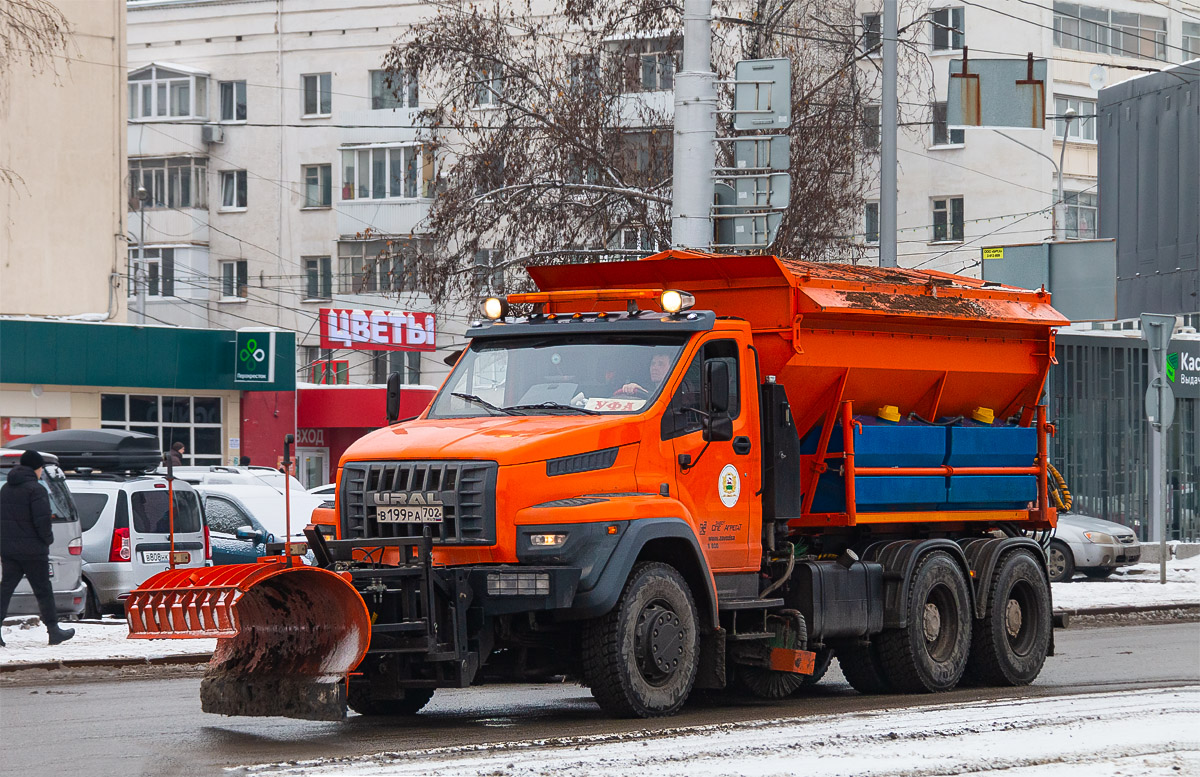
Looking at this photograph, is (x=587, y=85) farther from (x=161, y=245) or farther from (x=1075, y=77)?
(x=161, y=245)

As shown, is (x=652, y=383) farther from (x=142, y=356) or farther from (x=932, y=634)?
(x=142, y=356)

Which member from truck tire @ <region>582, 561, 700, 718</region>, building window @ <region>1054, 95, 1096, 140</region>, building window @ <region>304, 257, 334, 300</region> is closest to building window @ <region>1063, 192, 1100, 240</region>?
building window @ <region>1054, 95, 1096, 140</region>

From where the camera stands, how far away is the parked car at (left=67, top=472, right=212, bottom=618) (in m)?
20.1

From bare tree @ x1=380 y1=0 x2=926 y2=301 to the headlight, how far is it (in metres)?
15.0

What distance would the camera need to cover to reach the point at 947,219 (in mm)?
52719

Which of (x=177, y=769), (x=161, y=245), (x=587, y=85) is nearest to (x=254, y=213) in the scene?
(x=161, y=245)

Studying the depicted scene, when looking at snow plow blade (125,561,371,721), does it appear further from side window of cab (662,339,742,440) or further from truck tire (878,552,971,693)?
truck tire (878,552,971,693)

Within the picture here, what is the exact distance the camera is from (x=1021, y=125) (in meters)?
22.7

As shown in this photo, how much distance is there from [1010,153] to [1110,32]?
647cm

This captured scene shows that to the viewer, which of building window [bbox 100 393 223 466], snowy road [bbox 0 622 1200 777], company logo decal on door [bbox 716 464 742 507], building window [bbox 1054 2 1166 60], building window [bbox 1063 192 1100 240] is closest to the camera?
snowy road [bbox 0 622 1200 777]

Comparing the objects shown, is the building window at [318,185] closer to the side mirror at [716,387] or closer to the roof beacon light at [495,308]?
the roof beacon light at [495,308]

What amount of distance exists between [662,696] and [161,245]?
53489 millimetres

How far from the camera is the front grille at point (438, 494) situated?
34.4 ft

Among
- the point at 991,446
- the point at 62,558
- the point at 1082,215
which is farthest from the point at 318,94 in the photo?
the point at 991,446
